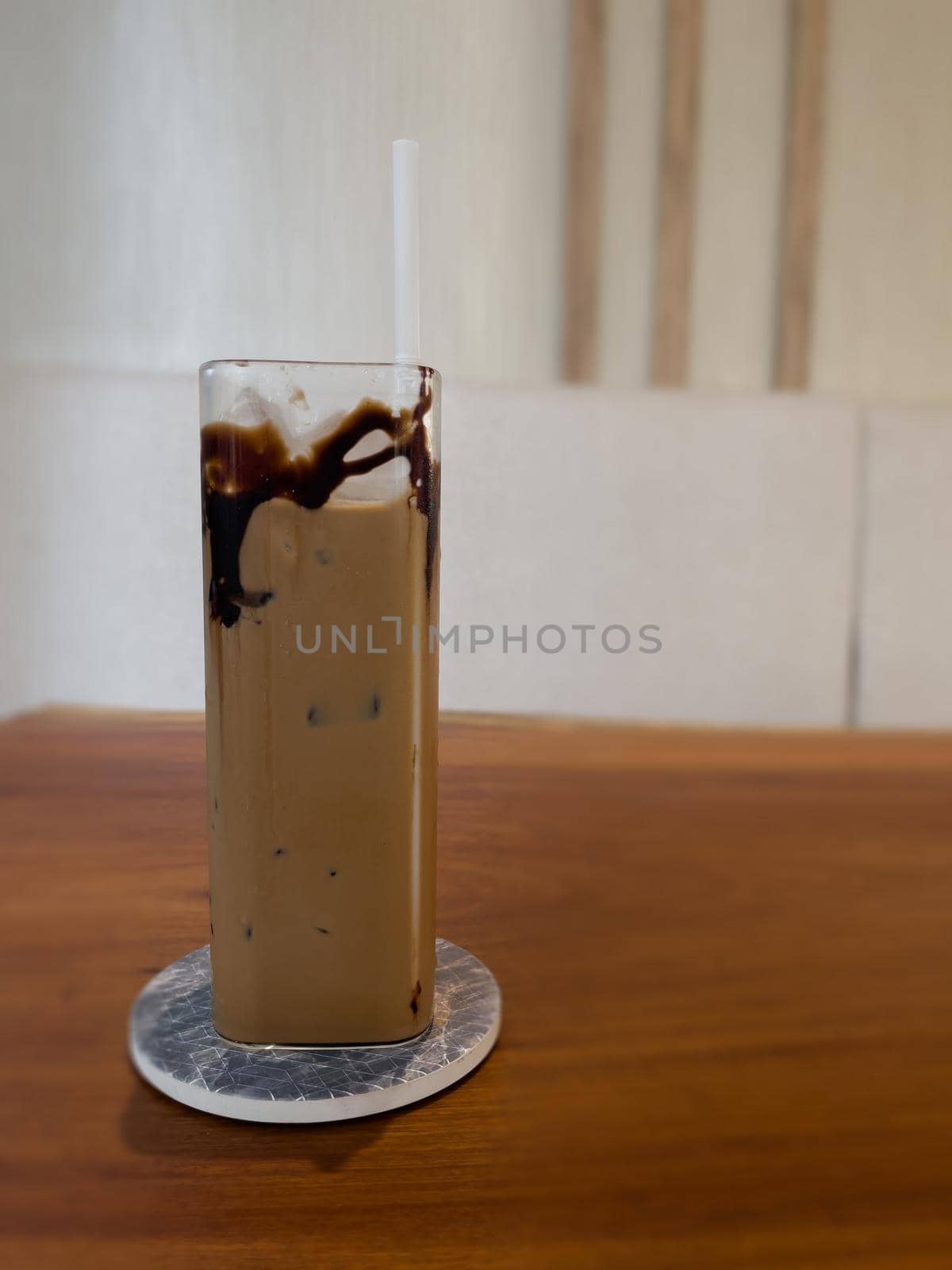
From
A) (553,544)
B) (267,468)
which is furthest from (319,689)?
(553,544)

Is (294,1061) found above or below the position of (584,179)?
below

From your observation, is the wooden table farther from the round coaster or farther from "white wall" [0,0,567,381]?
"white wall" [0,0,567,381]

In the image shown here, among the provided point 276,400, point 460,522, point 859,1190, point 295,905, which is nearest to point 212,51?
point 460,522

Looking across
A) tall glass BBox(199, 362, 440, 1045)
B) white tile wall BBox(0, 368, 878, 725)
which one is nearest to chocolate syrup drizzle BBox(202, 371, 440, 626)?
tall glass BBox(199, 362, 440, 1045)

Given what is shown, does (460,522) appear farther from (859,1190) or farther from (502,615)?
(859,1190)

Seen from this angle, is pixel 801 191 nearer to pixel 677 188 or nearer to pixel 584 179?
pixel 677 188
